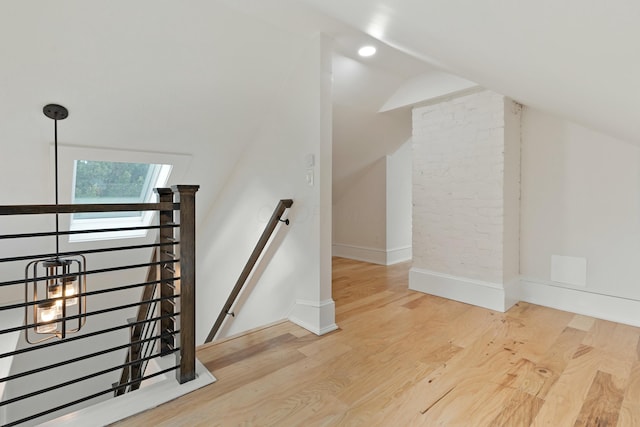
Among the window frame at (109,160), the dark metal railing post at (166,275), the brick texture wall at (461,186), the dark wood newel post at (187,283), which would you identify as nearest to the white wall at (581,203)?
the brick texture wall at (461,186)

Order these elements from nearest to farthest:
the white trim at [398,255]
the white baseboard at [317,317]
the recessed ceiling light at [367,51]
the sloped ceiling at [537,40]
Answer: the sloped ceiling at [537,40] < the white baseboard at [317,317] < the recessed ceiling light at [367,51] < the white trim at [398,255]

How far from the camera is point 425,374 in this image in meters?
1.79

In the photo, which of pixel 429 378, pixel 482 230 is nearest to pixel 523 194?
pixel 482 230

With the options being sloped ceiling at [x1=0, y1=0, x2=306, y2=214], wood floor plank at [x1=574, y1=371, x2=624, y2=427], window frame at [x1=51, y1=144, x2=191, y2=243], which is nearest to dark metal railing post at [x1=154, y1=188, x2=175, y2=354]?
sloped ceiling at [x1=0, y1=0, x2=306, y2=214]

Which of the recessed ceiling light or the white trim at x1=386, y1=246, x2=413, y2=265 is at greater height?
the recessed ceiling light

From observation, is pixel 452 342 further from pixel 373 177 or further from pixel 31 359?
pixel 31 359

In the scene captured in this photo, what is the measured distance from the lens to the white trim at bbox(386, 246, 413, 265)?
466cm

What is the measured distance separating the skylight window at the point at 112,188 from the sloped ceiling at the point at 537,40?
240 cm

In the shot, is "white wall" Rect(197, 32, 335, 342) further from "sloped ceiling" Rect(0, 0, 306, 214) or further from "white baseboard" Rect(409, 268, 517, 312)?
"white baseboard" Rect(409, 268, 517, 312)

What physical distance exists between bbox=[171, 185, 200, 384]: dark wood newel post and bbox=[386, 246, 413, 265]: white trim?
3.34m

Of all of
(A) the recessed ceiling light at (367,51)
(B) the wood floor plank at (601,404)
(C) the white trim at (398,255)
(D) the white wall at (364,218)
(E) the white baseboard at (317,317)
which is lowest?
(B) the wood floor plank at (601,404)

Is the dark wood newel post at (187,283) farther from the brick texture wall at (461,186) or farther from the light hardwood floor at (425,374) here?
the brick texture wall at (461,186)

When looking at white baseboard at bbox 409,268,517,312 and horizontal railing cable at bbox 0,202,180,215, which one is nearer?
horizontal railing cable at bbox 0,202,180,215

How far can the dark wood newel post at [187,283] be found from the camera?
65.8 inches
